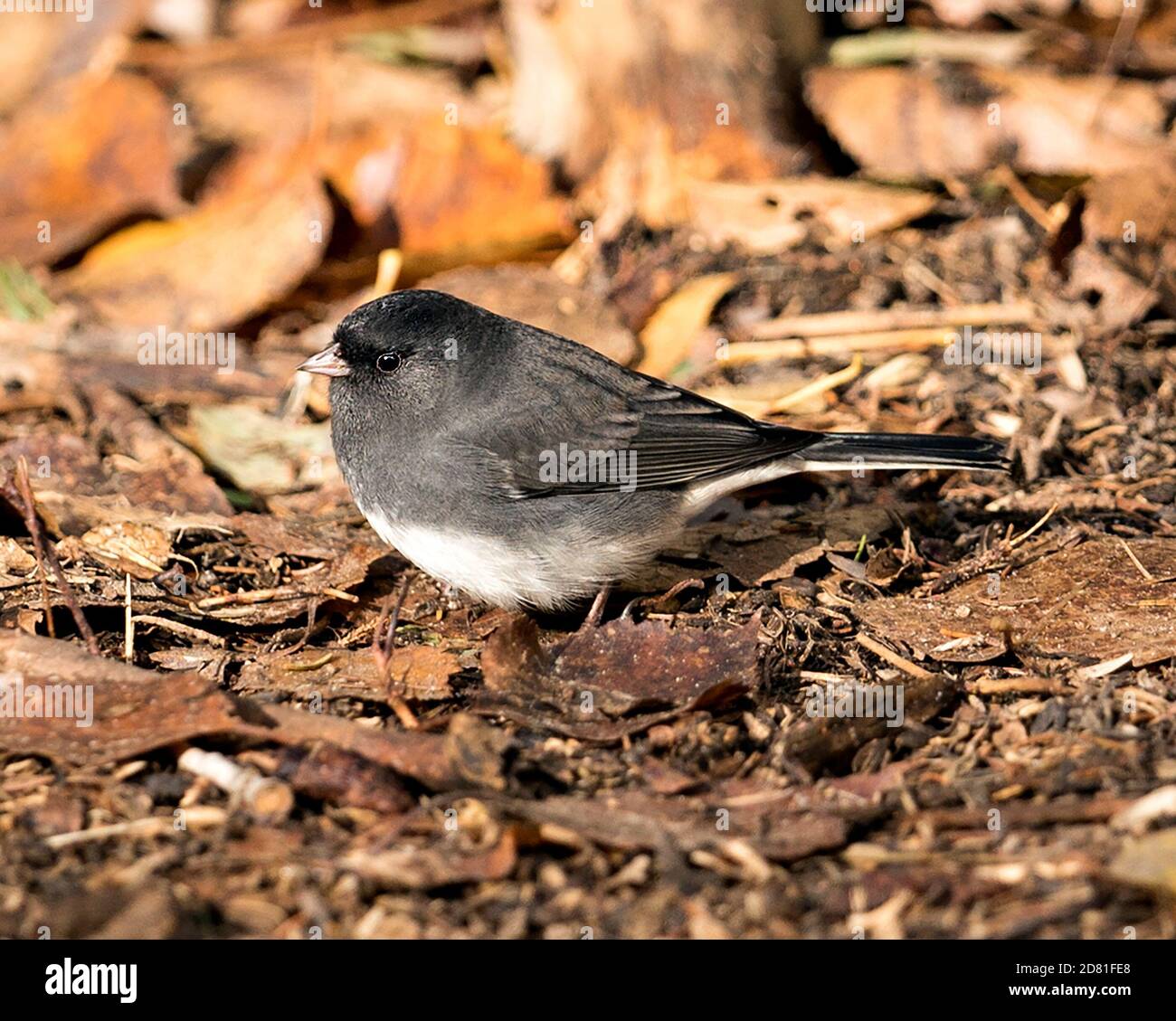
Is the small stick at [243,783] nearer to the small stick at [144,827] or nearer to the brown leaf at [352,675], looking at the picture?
→ the small stick at [144,827]

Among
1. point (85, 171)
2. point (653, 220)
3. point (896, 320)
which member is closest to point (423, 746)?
point (896, 320)

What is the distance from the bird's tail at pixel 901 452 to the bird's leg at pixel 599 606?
681 millimetres

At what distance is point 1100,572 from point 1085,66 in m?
3.21

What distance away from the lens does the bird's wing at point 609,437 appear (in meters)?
3.76

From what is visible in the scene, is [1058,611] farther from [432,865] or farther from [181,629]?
[181,629]

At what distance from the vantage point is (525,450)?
12.3 ft

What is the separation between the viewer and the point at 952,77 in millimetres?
5676

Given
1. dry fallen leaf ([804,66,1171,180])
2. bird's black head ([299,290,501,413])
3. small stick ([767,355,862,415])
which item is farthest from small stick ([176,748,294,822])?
dry fallen leaf ([804,66,1171,180])

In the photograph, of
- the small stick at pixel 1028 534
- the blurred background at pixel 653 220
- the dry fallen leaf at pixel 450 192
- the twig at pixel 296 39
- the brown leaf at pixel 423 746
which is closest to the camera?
the brown leaf at pixel 423 746

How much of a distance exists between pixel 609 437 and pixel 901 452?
827 millimetres

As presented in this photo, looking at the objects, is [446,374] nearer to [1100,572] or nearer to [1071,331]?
[1100,572]

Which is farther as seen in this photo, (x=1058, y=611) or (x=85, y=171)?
(x=85, y=171)

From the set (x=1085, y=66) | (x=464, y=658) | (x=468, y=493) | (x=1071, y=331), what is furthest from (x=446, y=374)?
(x=1085, y=66)

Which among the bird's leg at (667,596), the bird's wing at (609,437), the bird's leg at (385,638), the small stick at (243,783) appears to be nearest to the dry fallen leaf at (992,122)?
the bird's wing at (609,437)
